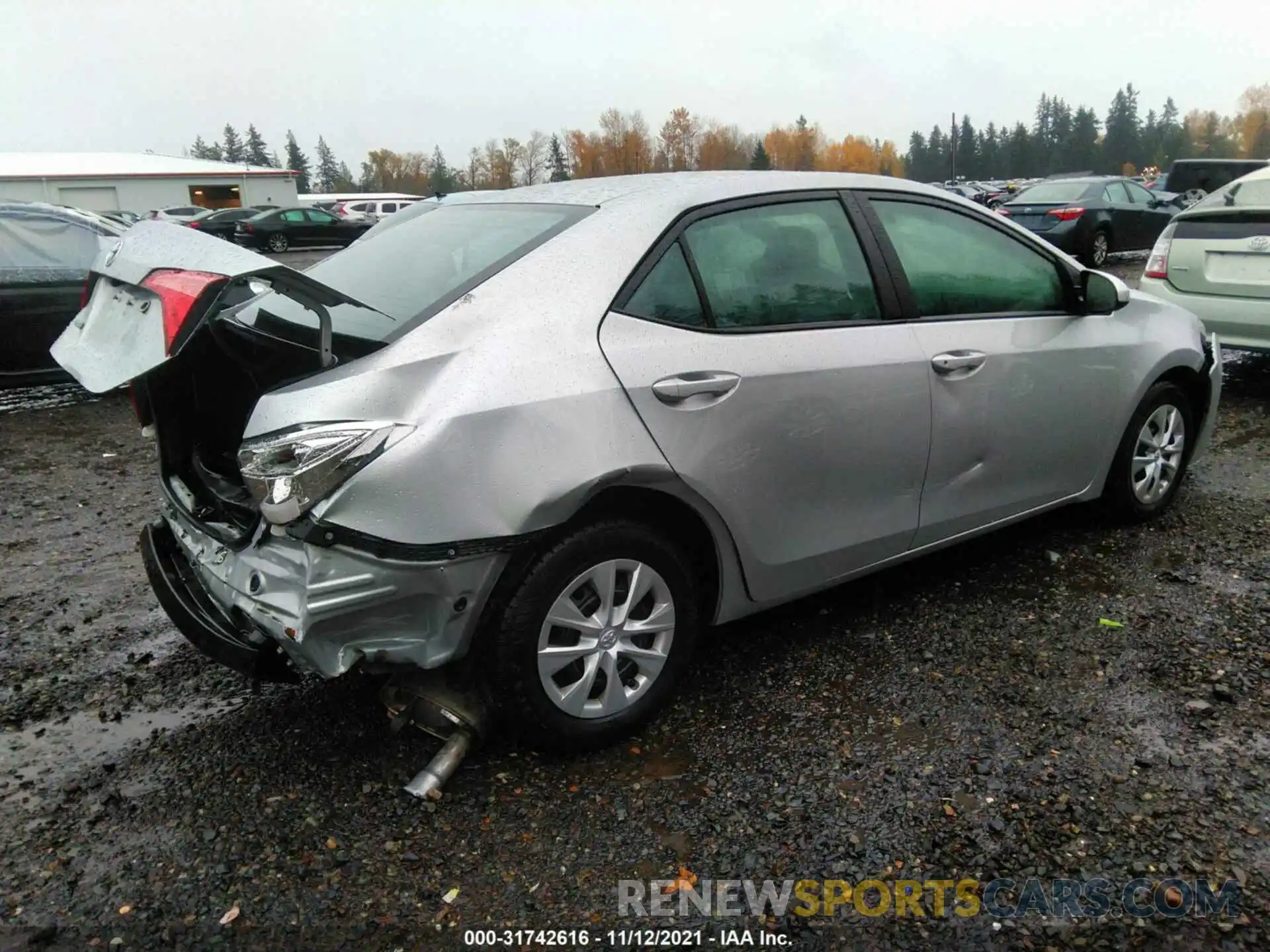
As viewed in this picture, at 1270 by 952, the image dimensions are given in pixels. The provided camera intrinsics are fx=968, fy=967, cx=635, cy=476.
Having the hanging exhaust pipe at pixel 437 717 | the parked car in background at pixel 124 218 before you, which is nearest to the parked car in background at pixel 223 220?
the parked car in background at pixel 124 218

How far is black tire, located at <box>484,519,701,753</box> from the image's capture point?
2490mm

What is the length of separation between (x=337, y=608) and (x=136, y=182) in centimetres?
6600

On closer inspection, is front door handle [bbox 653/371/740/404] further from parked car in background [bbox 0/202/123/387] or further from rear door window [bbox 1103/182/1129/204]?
rear door window [bbox 1103/182/1129/204]

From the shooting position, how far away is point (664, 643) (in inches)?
111

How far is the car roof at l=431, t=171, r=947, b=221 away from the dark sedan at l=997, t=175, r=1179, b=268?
491 inches

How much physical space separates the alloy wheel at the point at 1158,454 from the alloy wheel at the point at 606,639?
258 cm

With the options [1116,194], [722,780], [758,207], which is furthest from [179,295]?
[1116,194]

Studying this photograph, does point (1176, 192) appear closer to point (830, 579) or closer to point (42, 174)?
point (830, 579)

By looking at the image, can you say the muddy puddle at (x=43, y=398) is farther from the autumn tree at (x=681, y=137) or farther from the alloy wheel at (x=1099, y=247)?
the autumn tree at (x=681, y=137)

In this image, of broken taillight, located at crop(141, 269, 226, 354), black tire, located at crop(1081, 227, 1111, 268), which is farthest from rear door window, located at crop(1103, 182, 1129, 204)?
broken taillight, located at crop(141, 269, 226, 354)

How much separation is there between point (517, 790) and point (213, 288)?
59.2 inches

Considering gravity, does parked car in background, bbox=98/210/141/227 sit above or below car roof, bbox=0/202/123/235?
below

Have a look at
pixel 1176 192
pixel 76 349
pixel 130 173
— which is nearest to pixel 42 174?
pixel 130 173

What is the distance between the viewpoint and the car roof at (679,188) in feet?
9.63
